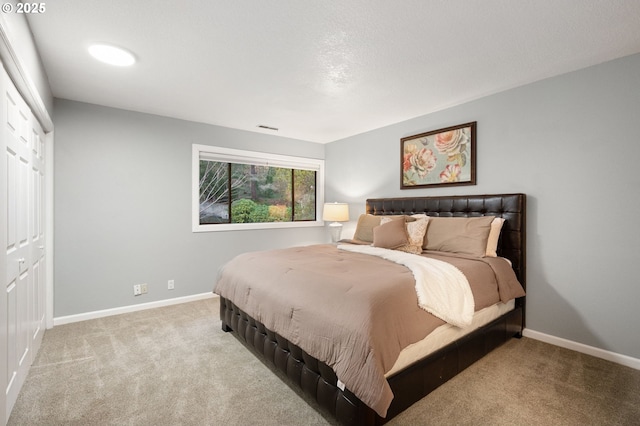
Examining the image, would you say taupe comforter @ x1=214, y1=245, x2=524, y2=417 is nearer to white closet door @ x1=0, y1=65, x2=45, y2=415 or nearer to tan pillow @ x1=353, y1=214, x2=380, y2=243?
tan pillow @ x1=353, y1=214, x2=380, y2=243

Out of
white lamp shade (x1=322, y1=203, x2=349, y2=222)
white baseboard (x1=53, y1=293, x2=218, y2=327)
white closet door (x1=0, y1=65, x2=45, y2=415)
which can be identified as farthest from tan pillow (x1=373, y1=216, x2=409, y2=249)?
white closet door (x1=0, y1=65, x2=45, y2=415)

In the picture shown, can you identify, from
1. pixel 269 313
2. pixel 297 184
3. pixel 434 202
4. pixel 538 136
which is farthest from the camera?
pixel 297 184

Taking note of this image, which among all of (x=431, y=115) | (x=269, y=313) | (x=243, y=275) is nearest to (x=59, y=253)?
(x=243, y=275)

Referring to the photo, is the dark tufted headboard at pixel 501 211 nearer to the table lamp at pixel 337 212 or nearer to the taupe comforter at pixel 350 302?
the taupe comforter at pixel 350 302

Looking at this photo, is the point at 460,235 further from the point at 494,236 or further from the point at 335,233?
the point at 335,233

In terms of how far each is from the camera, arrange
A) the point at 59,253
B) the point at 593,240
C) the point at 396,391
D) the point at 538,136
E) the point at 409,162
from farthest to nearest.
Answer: the point at 409,162 < the point at 59,253 < the point at 538,136 < the point at 593,240 < the point at 396,391

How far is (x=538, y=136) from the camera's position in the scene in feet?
9.48

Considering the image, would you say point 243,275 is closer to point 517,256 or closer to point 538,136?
point 517,256

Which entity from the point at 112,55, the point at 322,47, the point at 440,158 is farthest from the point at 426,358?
the point at 112,55

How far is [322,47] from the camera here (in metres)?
2.28

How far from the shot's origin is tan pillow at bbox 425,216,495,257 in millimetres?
2867

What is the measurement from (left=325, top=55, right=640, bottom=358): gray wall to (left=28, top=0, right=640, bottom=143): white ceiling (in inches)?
8.7

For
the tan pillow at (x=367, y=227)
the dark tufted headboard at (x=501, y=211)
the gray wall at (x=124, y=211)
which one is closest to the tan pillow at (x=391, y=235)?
the tan pillow at (x=367, y=227)

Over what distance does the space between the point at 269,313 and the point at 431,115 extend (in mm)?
3028
